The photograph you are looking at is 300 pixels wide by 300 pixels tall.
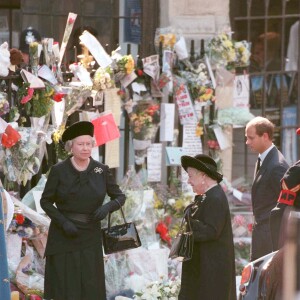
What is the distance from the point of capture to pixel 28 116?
11.3m

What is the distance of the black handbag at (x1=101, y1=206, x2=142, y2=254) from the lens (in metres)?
10.6

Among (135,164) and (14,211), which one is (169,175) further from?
(14,211)

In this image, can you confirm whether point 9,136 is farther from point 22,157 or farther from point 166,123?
point 166,123

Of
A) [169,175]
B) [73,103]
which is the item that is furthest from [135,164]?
[73,103]

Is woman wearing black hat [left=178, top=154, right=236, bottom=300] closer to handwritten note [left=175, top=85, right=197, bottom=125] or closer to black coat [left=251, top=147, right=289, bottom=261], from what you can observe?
black coat [left=251, top=147, right=289, bottom=261]

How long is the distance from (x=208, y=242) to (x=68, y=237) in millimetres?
Answer: 1107

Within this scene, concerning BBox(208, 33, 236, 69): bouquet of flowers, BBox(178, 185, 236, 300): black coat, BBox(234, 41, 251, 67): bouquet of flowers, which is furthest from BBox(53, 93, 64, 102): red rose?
BBox(234, 41, 251, 67): bouquet of flowers

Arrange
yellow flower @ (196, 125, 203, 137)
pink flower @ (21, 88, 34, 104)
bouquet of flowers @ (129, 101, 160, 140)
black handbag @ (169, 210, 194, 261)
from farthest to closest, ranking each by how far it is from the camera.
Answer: yellow flower @ (196, 125, 203, 137)
bouquet of flowers @ (129, 101, 160, 140)
pink flower @ (21, 88, 34, 104)
black handbag @ (169, 210, 194, 261)

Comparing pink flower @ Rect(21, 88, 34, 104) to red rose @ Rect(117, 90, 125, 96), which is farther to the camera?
red rose @ Rect(117, 90, 125, 96)

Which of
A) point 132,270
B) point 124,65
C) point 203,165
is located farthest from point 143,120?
point 203,165

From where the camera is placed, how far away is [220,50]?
43.8 ft

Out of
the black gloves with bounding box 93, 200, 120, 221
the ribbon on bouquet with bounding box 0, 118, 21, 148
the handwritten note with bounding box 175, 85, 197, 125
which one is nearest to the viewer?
the black gloves with bounding box 93, 200, 120, 221

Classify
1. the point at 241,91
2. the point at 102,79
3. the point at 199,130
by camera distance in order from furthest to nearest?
the point at 241,91 → the point at 199,130 → the point at 102,79

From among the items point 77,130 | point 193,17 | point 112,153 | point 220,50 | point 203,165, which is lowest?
point 112,153
